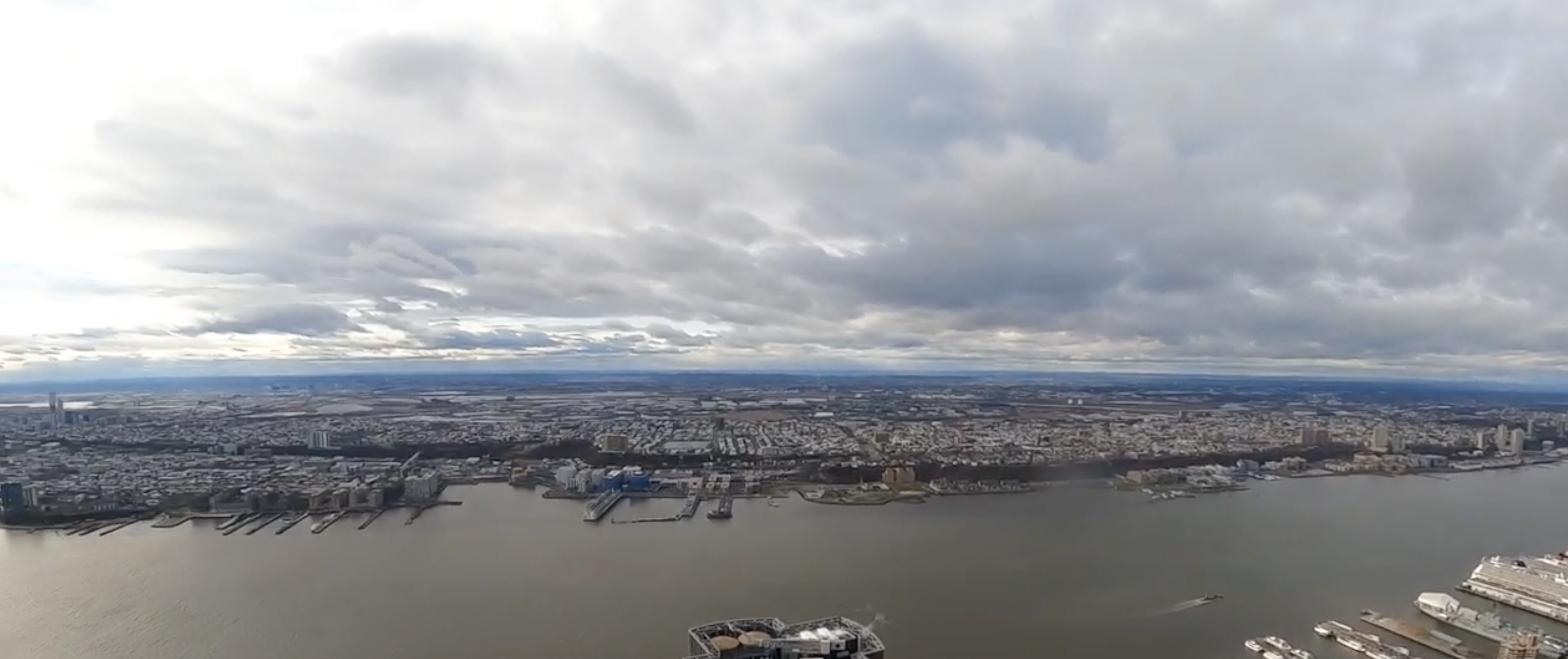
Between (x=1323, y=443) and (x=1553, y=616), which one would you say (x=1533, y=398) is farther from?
(x=1553, y=616)

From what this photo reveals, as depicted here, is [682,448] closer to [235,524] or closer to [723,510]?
[723,510]

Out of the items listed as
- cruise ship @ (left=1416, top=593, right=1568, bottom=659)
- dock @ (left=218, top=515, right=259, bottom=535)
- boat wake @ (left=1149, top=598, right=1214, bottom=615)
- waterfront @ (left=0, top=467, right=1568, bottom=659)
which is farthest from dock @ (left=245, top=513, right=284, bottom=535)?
cruise ship @ (left=1416, top=593, right=1568, bottom=659)

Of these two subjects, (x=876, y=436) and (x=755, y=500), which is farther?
(x=876, y=436)

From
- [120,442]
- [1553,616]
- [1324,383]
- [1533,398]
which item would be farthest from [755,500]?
[1324,383]

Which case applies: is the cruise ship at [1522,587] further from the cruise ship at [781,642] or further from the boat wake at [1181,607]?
the cruise ship at [781,642]

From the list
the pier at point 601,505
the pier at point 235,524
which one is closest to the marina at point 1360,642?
the pier at point 601,505

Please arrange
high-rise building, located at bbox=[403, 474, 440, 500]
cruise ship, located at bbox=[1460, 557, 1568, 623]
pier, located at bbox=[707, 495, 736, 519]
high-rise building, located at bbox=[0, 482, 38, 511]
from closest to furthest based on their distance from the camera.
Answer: cruise ship, located at bbox=[1460, 557, 1568, 623], high-rise building, located at bbox=[0, 482, 38, 511], pier, located at bbox=[707, 495, 736, 519], high-rise building, located at bbox=[403, 474, 440, 500]

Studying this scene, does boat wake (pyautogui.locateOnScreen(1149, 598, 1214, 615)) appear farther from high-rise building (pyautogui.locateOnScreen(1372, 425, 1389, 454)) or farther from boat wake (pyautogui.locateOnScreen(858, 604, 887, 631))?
high-rise building (pyautogui.locateOnScreen(1372, 425, 1389, 454))
